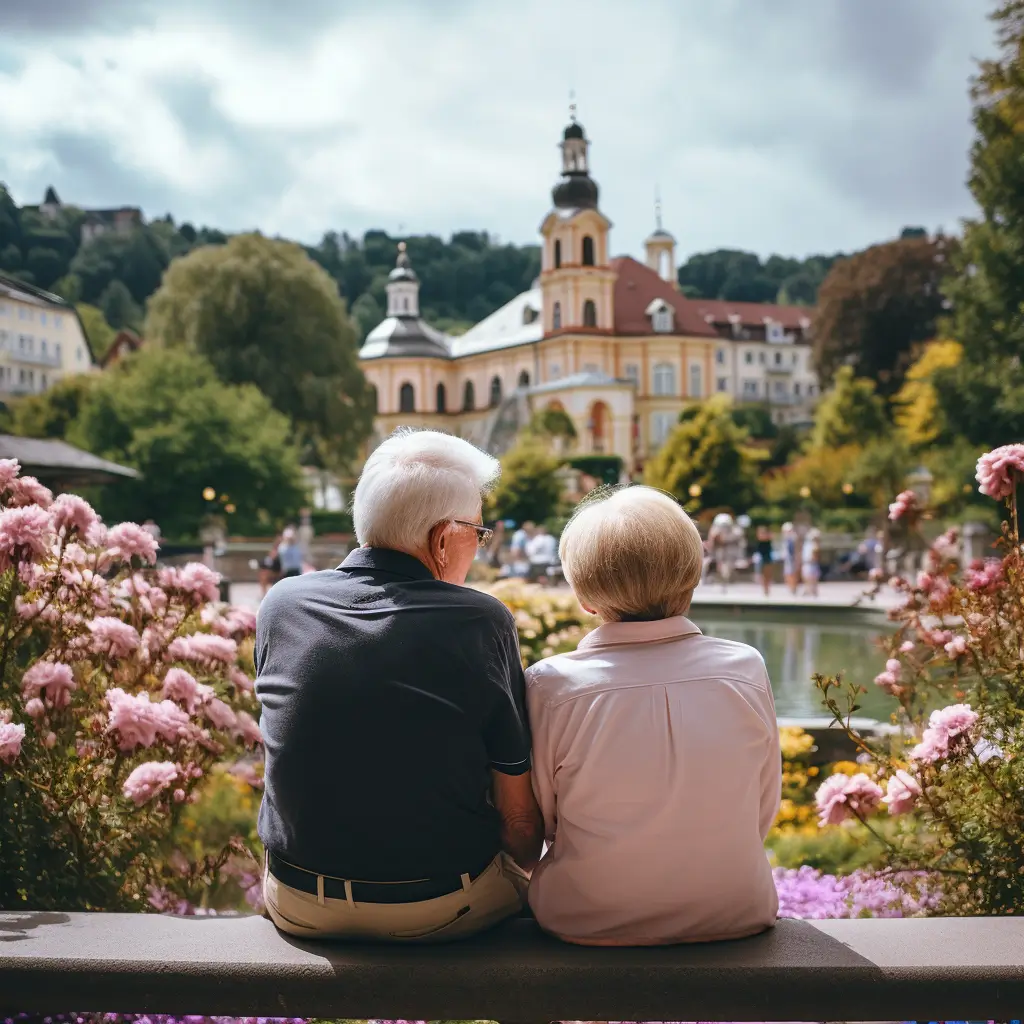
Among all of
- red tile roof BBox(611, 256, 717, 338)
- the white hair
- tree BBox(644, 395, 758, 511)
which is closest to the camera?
the white hair

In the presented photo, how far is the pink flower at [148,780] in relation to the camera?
276 cm

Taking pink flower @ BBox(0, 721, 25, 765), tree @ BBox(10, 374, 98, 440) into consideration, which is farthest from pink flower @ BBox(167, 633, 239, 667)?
tree @ BBox(10, 374, 98, 440)

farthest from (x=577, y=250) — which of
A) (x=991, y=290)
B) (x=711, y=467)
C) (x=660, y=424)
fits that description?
(x=991, y=290)

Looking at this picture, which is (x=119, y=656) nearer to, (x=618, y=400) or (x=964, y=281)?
(x=964, y=281)

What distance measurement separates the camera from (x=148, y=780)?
9.07 feet

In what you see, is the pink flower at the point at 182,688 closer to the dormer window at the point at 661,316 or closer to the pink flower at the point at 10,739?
the pink flower at the point at 10,739

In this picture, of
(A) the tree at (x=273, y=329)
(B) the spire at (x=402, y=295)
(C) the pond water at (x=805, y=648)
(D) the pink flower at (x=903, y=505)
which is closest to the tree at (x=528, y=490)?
(A) the tree at (x=273, y=329)

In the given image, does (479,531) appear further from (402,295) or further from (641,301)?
(402,295)

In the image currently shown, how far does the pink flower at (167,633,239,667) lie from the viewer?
3285 mm

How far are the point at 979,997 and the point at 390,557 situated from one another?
1.28 m

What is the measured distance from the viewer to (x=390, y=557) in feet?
7.78

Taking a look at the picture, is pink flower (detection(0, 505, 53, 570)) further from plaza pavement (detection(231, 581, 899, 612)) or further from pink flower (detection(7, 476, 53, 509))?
plaza pavement (detection(231, 581, 899, 612))

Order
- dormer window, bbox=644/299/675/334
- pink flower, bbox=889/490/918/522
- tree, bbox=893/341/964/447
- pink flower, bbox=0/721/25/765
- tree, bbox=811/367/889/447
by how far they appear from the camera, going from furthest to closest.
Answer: dormer window, bbox=644/299/675/334 → tree, bbox=811/367/889/447 → tree, bbox=893/341/964/447 → pink flower, bbox=889/490/918/522 → pink flower, bbox=0/721/25/765

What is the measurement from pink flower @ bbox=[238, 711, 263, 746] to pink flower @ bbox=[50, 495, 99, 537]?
64 centimetres
